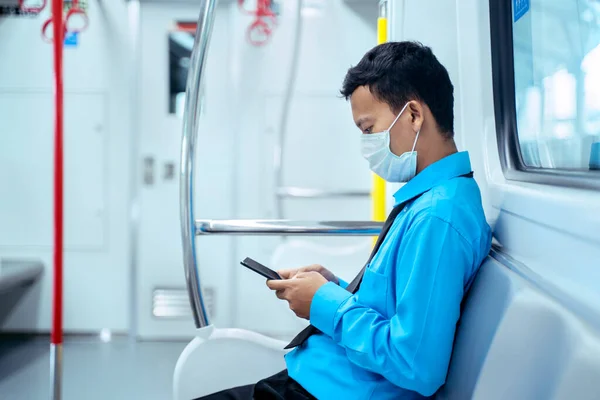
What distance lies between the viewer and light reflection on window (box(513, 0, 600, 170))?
1.09 m

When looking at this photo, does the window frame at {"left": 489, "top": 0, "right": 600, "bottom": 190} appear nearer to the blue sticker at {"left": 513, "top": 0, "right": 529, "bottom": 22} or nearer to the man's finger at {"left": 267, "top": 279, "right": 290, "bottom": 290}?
the blue sticker at {"left": 513, "top": 0, "right": 529, "bottom": 22}

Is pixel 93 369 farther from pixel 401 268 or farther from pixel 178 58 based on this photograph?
pixel 401 268

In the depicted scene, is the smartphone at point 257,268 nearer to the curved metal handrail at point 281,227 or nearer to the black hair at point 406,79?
the curved metal handrail at point 281,227

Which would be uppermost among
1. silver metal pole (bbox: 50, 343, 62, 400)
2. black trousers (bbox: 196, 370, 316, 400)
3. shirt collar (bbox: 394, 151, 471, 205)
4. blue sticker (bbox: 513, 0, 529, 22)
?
blue sticker (bbox: 513, 0, 529, 22)

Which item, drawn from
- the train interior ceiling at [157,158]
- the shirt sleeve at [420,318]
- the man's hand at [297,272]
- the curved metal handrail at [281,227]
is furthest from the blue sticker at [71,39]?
the shirt sleeve at [420,318]

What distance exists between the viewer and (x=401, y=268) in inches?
41.8

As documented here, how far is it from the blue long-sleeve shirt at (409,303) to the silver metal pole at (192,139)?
16.4 inches

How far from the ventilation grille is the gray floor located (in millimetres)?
213

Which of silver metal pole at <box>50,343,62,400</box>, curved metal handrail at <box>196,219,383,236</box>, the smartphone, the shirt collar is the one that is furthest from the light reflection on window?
silver metal pole at <box>50,343,62,400</box>

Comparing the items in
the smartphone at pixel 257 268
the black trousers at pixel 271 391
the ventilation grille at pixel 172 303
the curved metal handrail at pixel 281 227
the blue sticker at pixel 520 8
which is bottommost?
the ventilation grille at pixel 172 303

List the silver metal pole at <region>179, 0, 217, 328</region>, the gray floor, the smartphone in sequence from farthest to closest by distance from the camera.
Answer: the gray floor → the silver metal pole at <region>179, 0, 217, 328</region> → the smartphone

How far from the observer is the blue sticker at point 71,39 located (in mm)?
3988

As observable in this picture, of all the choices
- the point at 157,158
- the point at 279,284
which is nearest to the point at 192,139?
the point at 279,284

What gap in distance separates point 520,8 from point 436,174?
60 centimetres
